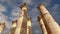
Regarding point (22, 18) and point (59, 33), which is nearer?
point (59, 33)

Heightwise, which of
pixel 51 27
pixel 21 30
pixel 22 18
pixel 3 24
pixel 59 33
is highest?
pixel 3 24

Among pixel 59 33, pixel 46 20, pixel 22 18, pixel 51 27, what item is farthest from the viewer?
pixel 22 18

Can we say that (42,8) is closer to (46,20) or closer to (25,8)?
(46,20)

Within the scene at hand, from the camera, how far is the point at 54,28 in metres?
11.3

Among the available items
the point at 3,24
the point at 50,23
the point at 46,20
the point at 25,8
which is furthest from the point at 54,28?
the point at 3,24

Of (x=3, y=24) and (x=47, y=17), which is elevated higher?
(x=3, y=24)

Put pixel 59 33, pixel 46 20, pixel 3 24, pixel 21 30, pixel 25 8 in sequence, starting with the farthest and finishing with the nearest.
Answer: pixel 3 24
pixel 25 8
pixel 21 30
pixel 46 20
pixel 59 33

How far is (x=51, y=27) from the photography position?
11.6 metres

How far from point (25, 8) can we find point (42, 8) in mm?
6418

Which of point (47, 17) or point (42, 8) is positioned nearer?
point (47, 17)

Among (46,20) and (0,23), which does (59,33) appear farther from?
(0,23)

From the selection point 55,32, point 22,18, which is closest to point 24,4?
point 22,18

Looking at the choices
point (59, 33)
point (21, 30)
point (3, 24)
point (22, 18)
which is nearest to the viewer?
point (59, 33)

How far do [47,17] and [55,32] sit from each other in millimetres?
3018
